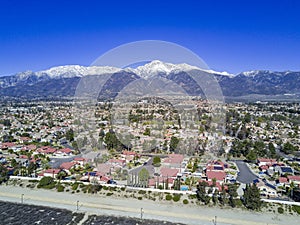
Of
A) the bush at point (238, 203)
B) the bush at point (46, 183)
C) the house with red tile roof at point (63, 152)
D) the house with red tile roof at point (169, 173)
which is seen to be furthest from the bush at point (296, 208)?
the house with red tile roof at point (63, 152)

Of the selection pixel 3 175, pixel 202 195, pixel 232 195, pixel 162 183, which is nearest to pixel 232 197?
pixel 232 195

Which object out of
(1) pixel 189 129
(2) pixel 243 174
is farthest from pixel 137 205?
(1) pixel 189 129

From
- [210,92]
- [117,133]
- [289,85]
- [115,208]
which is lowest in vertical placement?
[115,208]

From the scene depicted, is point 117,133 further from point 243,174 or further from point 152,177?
point 243,174

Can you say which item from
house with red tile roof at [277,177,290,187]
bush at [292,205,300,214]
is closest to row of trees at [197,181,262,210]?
bush at [292,205,300,214]

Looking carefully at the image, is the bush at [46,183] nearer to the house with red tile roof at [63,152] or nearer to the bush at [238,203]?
the house with red tile roof at [63,152]

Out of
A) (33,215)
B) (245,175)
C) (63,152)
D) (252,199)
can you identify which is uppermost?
(63,152)

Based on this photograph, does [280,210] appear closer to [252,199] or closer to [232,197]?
[252,199]

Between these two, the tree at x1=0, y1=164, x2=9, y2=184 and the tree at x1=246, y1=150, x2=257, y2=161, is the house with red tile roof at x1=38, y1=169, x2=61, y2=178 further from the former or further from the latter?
the tree at x1=246, y1=150, x2=257, y2=161
